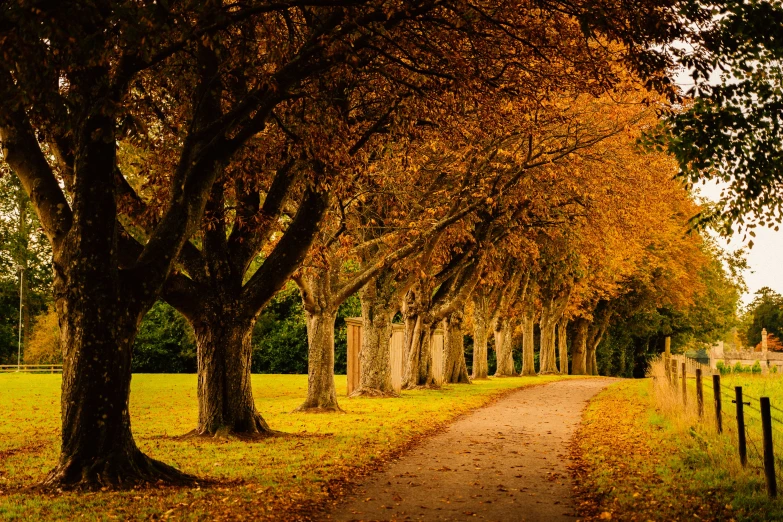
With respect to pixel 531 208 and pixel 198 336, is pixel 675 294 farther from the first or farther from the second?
pixel 198 336

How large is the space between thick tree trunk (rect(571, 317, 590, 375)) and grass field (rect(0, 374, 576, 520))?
30327mm

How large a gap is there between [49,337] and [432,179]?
157ft

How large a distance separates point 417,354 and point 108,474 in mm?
21675

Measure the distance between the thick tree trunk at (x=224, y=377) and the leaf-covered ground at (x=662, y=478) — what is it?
613 centimetres

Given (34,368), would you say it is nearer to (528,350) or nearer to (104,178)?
(528,350)

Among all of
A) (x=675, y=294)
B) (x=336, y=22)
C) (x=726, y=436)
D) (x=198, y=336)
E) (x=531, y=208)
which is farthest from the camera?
(x=675, y=294)

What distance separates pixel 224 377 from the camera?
15078 mm

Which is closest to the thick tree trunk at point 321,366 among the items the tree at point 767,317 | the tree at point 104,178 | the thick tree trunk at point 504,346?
the tree at point 104,178

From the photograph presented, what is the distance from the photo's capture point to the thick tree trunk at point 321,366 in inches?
838

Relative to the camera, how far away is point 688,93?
949 centimetres

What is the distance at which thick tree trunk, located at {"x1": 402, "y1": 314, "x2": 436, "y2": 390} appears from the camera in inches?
1201

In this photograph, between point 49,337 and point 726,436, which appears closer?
point 726,436

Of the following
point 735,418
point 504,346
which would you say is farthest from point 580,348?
point 735,418

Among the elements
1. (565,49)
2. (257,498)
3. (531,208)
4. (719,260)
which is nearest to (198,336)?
(257,498)
